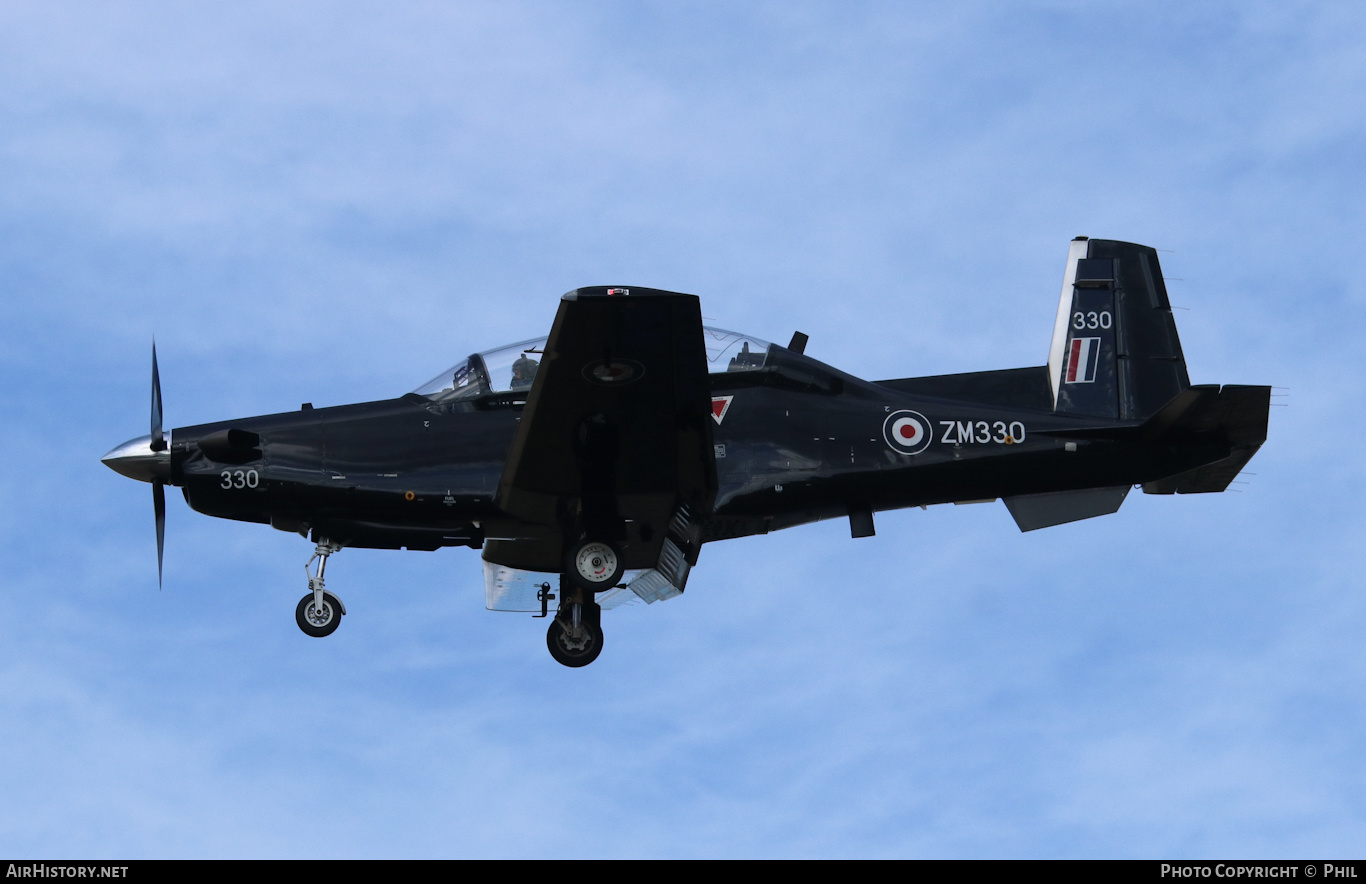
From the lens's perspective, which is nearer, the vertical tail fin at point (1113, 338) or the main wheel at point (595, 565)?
the main wheel at point (595, 565)

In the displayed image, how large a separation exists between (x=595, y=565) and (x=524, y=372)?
212cm

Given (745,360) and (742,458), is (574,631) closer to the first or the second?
(742,458)

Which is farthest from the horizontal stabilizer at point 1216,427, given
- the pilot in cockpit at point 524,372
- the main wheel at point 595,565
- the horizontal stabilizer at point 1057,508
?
the pilot in cockpit at point 524,372

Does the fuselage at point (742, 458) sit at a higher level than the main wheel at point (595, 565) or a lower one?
higher

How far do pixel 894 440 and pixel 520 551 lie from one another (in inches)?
162

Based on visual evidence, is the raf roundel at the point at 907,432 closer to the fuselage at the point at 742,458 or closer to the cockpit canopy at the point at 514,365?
the fuselage at the point at 742,458

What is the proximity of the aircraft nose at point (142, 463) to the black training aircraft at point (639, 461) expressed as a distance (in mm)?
23

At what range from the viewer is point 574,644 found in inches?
751

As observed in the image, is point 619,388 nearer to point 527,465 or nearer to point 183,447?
point 527,465

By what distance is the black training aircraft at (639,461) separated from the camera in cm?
1748

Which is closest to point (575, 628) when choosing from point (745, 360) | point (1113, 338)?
point (745, 360)

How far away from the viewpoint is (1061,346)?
67.6 ft

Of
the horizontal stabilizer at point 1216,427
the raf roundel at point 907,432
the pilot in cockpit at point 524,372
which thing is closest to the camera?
the pilot in cockpit at point 524,372
